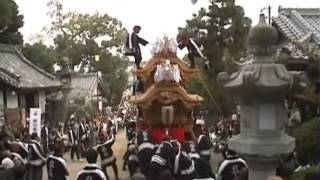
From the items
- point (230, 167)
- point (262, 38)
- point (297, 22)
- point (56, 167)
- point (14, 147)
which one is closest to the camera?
point (262, 38)

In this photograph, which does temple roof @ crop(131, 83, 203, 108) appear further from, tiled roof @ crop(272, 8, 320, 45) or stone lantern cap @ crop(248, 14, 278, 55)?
stone lantern cap @ crop(248, 14, 278, 55)

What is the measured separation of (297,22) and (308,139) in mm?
8198

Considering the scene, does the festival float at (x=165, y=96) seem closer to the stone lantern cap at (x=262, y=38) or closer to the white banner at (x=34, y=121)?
the white banner at (x=34, y=121)

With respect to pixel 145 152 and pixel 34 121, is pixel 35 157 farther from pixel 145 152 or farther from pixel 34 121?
pixel 145 152

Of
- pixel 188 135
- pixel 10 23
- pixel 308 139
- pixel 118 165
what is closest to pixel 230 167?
pixel 308 139

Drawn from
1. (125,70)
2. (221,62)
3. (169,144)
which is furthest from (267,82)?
(125,70)

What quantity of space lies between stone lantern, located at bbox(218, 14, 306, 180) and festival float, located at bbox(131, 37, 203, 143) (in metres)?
10.0

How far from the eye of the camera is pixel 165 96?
57.4ft

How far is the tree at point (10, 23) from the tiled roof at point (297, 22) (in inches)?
495

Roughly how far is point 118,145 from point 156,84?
9789 mm

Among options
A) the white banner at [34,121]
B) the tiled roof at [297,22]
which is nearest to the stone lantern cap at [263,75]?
the white banner at [34,121]

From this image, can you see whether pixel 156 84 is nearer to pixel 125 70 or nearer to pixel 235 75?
pixel 235 75

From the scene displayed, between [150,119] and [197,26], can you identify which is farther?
[197,26]

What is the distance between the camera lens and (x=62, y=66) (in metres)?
40.4
